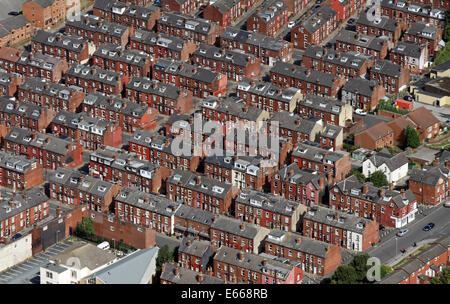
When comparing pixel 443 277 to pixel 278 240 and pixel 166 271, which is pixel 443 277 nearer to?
pixel 278 240

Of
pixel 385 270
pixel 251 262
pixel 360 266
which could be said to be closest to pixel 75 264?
pixel 251 262

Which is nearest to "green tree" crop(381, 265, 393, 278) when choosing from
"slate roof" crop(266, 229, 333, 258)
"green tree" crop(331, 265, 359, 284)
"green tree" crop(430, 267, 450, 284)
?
"green tree" crop(331, 265, 359, 284)

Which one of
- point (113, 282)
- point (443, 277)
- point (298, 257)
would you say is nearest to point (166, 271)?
point (113, 282)

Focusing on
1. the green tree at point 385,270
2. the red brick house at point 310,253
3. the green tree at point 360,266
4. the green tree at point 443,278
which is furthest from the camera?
the red brick house at point 310,253

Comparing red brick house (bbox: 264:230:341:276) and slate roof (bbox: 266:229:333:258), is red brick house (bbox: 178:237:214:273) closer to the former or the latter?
red brick house (bbox: 264:230:341:276)

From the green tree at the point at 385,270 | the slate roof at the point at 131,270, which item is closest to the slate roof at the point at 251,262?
the slate roof at the point at 131,270

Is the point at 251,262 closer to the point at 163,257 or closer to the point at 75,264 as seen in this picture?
the point at 163,257

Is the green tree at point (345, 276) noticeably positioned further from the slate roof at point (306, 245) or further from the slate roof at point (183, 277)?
the slate roof at point (183, 277)
